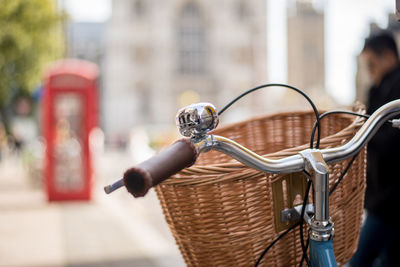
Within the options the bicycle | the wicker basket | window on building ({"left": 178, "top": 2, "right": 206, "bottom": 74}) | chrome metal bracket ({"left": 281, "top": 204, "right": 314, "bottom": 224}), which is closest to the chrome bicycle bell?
the bicycle

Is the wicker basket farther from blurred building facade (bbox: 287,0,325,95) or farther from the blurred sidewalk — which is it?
blurred building facade (bbox: 287,0,325,95)

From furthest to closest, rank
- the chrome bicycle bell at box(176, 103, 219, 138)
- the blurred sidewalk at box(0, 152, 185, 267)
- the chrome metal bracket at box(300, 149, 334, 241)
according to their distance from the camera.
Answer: the blurred sidewalk at box(0, 152, 185, 267) → the chrome metal bracket at box(300, 149, 334, 241) → the chrome bicycle bell at box(176, 103, 219, 138)

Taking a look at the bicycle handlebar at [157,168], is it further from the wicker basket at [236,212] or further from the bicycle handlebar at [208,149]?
the wicker basket at [236,212]

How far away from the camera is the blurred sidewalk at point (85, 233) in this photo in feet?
15.9

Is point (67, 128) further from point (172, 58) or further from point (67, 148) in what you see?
point (172, 58)

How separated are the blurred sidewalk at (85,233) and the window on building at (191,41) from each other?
30.9 meters

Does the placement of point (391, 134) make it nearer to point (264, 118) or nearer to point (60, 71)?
point (264, 118)

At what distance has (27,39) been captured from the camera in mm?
11516

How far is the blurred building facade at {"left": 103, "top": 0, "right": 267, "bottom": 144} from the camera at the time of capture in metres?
38.9

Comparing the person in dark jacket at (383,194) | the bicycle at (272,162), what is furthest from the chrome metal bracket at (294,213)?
the person in dark jacket at (383,194)

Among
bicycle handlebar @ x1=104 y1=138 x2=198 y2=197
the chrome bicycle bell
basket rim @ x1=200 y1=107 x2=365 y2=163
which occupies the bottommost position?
basket rim @ x1=200 y1=107 x2=365 y2=163

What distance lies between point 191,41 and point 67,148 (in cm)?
3185

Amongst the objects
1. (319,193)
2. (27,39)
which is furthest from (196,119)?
(27,39)

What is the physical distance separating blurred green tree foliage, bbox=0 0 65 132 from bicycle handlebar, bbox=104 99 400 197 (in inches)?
389
